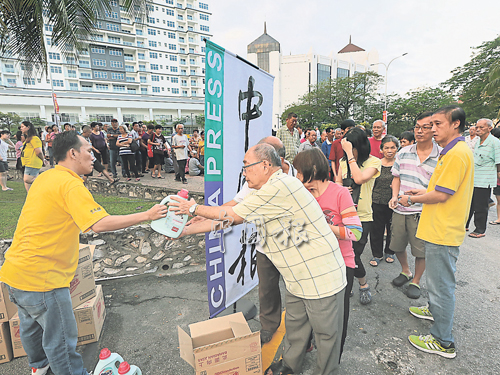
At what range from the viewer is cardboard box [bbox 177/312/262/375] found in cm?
169

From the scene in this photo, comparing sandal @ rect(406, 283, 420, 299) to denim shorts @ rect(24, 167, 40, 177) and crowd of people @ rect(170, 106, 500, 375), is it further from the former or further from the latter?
denim shorts @ rect(24, 167, 40, 177)

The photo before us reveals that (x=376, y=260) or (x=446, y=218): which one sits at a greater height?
(x=446, y=218)

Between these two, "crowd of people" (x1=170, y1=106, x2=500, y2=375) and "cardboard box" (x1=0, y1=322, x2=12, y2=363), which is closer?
"crowd of people" (x1=170, y1=106, x2=500, y2=375)

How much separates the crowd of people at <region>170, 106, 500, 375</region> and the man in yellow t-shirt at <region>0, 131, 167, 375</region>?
1.93 feet

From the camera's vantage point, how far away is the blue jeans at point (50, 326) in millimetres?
1782

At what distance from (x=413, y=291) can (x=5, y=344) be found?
4325 mm

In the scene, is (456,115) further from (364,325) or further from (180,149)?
(180,149)

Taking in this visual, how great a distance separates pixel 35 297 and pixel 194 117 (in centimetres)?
5711

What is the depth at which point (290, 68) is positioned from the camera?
2881 inches

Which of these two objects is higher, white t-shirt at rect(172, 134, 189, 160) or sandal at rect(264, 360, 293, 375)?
white t-shirt at rect(172, 134, 189, 160)

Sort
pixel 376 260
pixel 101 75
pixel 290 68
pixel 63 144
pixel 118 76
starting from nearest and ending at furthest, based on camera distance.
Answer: pixel 63 144 → pixel 376 260 → pixel 101 75 → pixel 118 76 → pixel 290 68

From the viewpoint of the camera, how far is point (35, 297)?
1.77 meters

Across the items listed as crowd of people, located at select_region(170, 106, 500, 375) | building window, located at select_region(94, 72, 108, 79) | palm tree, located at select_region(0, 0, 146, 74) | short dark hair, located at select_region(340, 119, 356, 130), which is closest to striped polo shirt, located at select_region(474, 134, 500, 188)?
short dark hair, located at select_region(340, 119, 356, 130)

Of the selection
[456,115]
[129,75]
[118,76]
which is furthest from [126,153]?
[129,75]
